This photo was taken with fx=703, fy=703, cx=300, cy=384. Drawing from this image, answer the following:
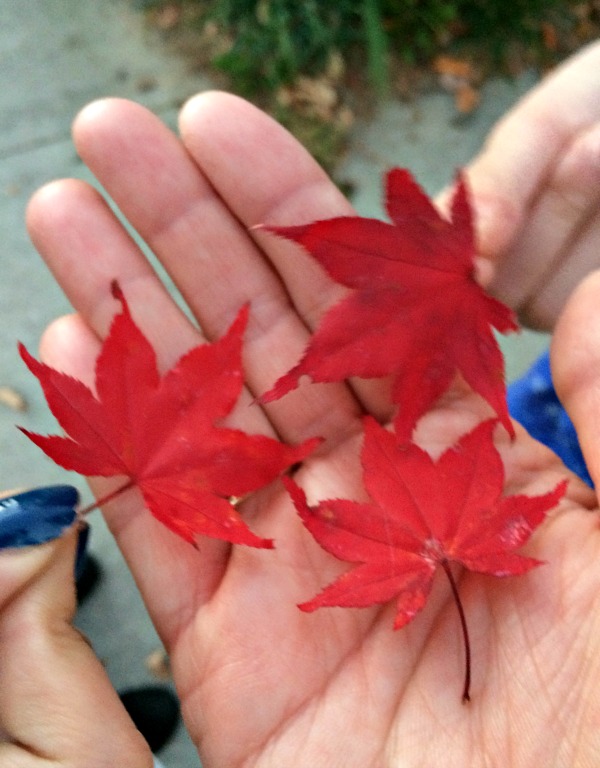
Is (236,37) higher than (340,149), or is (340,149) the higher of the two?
(236,37)

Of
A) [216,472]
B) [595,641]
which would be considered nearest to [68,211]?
[216,472]

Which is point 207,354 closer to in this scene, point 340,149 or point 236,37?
point 340,149

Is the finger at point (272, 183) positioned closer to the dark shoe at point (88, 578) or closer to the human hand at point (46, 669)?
the human hand at point (46, 669)

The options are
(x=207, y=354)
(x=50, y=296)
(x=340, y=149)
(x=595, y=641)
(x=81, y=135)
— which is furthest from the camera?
(x=340, y=149)

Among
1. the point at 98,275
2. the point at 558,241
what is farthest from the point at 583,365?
the point at 98,275

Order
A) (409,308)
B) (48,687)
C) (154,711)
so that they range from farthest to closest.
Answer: (154,711) → (409,308) → (48,687)

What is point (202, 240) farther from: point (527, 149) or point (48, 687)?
point (48, 687)
